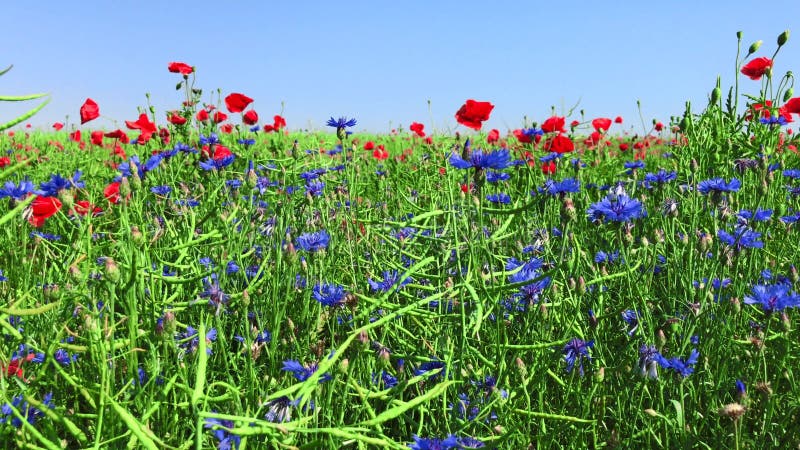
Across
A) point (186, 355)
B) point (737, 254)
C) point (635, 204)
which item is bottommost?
point (186, 355)

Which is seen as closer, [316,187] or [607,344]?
[607,344]

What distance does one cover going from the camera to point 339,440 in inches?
53.1

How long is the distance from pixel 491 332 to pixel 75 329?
1425 millimetres

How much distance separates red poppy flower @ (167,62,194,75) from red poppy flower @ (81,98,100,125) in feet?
1.87

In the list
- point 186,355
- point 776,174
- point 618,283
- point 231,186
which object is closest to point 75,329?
point 186,355

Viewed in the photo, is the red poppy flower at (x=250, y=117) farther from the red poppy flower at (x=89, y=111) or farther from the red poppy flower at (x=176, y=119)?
the red poppy flower at (x=89, y=111)

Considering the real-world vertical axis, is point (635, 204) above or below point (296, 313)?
above

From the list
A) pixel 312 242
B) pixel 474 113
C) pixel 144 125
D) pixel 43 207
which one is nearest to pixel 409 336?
pixel 312 242

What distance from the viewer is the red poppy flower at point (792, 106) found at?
3.45 m

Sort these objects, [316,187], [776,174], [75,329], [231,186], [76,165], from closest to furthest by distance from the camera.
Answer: [75,329]
[316,187]
[231,186]
[776,174]
[76,165]

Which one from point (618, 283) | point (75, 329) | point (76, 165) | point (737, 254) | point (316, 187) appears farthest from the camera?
point (76, 165)

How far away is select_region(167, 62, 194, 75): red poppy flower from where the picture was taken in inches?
159

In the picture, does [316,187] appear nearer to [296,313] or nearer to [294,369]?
[296,313]

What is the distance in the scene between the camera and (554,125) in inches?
128
